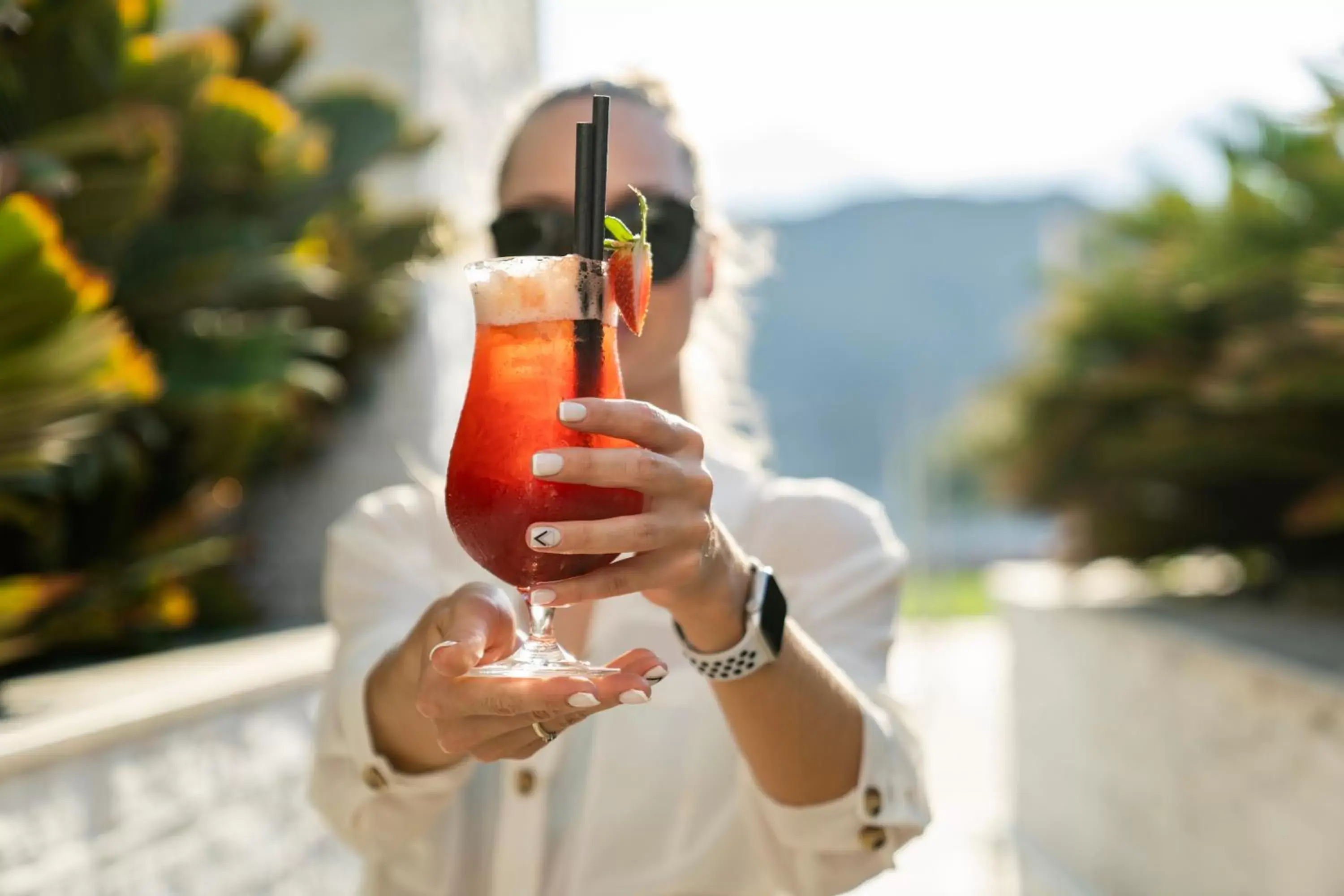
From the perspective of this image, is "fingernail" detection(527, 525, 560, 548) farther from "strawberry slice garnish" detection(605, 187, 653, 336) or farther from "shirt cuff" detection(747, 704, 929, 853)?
"shirt cuff" detection(747, 704, 929, 853)

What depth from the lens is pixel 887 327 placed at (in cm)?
6175

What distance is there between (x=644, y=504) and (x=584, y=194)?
295 millimetres

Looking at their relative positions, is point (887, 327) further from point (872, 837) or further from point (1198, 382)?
point (872, 837)

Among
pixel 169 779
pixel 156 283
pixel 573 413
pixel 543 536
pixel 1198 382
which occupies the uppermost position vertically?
pixel 573 413

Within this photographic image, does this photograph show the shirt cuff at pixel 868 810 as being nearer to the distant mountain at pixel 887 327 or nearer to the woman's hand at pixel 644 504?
the woman's hand at pixel 644 504

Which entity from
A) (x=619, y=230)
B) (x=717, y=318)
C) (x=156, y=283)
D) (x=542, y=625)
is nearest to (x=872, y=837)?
(x=542, y=625)

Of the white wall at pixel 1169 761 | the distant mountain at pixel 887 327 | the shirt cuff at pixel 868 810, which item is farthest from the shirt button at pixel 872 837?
the distant mountain at pixel 887 327

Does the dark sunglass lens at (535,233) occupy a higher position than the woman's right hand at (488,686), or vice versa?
the dark sunglass lens at (535,233)

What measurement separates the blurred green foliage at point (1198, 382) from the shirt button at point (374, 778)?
8.38ft

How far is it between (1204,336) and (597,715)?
3635 millimetres

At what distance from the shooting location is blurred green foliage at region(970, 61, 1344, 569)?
157 inches

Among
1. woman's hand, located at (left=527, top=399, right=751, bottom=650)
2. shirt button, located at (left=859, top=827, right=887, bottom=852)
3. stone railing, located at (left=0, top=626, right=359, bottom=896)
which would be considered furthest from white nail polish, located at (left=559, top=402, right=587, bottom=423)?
stone railing, located at (left=0, top=626, right=359, bottom=896)

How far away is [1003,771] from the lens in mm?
7805

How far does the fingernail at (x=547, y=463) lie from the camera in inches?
48.9
